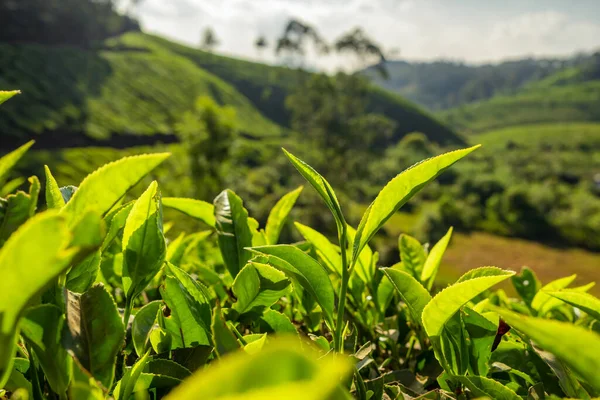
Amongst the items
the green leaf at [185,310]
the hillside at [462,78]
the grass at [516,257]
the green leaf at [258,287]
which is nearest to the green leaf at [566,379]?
the green leaf at [258,287]

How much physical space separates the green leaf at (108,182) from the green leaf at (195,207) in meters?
0.42

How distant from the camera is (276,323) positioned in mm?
765

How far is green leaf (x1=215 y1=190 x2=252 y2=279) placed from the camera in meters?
0.90

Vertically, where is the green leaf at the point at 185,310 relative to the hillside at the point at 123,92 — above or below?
above

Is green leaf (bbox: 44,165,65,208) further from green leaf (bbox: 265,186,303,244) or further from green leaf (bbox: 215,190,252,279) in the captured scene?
green leaf (bbox: 265,186,303,244)

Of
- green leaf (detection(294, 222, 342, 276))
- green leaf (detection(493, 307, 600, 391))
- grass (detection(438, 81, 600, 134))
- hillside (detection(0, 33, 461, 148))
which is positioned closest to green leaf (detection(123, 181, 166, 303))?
green leaf (detection(294, 222, 342, 276))

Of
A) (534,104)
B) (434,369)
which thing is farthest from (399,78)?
(434,369)

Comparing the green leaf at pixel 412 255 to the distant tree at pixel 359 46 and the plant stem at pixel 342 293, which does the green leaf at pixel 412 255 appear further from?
the distant tree at pixel 359 46

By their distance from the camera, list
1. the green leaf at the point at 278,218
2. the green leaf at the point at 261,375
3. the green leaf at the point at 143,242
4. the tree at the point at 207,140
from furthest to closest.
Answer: the tree at the point at 207,140 → the green leaf at the point at 278,218 → the green leaf at the point at 143,242 → the green leaf at the point at 261,375

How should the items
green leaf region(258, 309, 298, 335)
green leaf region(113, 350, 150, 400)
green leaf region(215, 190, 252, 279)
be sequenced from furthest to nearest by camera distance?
green leaf region(215, 190, 252, 279) → green leaf region(258, 309, 298, 335) → green leaf region(113, 350, 150, 400)

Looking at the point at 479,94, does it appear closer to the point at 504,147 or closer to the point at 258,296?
the point at 504,147

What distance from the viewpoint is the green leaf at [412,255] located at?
1.06 m

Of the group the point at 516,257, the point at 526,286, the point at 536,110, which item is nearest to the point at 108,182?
the point at 526,286

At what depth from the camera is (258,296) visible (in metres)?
0.75
